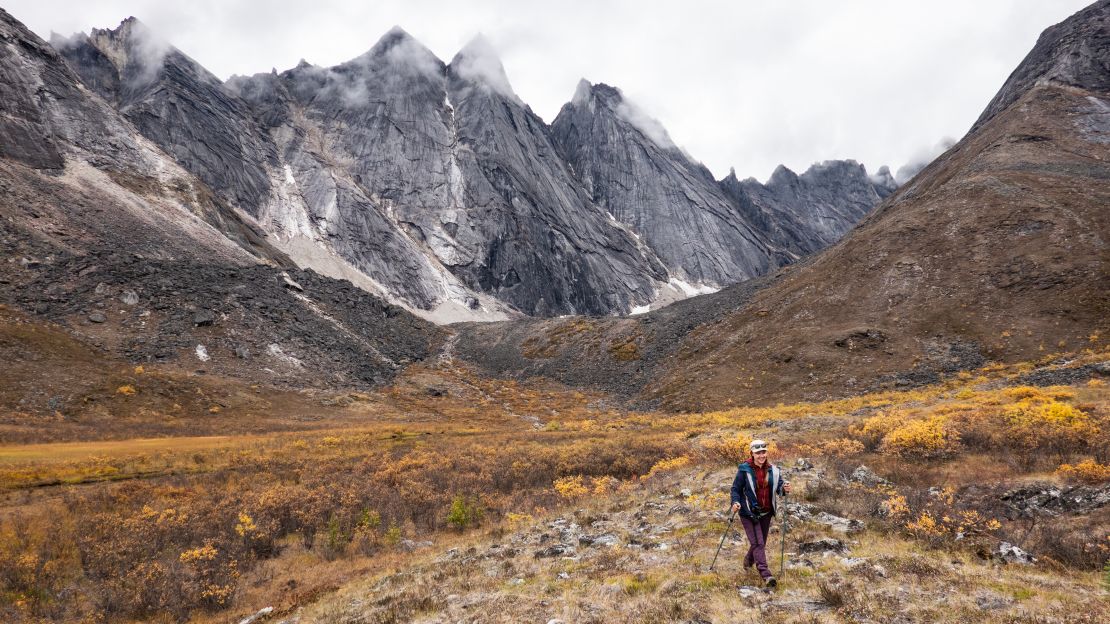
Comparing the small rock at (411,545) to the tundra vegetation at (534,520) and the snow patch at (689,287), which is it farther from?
the snow patch at (689,287)

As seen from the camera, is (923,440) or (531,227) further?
(531,227)

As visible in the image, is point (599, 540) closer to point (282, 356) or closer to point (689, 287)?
point (282, 356)

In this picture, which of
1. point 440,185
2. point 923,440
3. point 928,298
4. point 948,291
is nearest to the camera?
point 923,440

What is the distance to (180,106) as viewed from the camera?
400ft

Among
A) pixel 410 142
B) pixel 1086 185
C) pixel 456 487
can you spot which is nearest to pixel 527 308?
pixel 410 142

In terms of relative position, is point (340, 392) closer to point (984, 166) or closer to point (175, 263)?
point (175, 263)

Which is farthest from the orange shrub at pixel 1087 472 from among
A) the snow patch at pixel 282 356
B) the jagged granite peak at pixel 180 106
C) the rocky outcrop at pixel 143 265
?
the jagged granite peak at pixel 180 106

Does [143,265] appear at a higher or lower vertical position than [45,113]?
lower

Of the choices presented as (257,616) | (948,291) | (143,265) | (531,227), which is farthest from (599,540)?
(531,227)

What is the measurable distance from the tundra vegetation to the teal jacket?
103 centimetres

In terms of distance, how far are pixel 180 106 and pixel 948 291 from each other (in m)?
153

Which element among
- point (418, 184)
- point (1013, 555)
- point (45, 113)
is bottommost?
point (1013, 555)

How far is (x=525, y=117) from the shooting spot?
607 ft

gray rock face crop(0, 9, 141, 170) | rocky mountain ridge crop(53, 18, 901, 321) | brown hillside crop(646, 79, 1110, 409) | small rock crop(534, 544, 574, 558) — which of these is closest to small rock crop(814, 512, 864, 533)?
small rock crop(534, 544, 574, 558)
